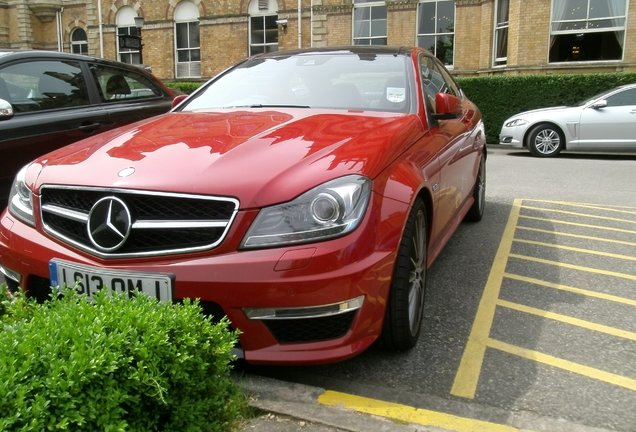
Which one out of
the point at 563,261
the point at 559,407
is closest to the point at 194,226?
the point at 559,407

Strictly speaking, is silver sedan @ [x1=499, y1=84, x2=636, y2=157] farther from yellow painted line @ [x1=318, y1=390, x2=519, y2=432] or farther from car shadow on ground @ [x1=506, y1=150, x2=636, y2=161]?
yellow painted line @ [x1=318, y1=390, x2=519, y2=432]

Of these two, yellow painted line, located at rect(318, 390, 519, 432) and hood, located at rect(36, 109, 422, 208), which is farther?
hood, located at rect(36, 109, 422, 208)

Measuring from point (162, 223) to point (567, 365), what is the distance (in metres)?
2.07

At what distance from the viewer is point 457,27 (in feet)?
64.2

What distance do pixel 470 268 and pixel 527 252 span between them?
74cm

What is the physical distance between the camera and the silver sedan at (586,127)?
1166 cm

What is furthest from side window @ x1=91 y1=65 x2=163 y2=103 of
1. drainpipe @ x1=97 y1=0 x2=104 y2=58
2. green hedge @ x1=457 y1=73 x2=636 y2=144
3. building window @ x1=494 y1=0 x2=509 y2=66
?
drainpipe @ x1=97 y1=0 x2=104 y2=58

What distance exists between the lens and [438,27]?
1998 cm

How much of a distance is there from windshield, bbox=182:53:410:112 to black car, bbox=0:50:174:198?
1392 millimetres

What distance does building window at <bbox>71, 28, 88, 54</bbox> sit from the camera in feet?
96.3

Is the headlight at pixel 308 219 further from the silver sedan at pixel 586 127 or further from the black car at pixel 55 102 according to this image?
the silver sedan at pixel 586 127

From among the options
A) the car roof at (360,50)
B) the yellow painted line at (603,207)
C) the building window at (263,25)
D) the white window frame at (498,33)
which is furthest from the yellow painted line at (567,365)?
the building window at (263,25)

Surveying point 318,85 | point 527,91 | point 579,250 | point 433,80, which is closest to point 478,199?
point 579,250

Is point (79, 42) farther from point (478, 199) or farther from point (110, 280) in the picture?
point (110, 280)
